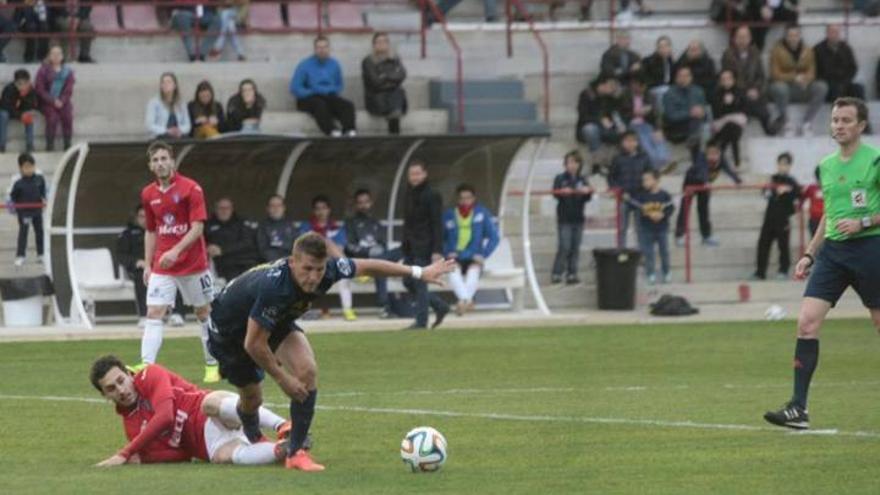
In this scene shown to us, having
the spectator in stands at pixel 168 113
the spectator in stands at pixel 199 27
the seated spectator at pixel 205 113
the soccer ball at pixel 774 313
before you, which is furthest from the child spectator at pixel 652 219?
the spectator in stands at pixel 199 27

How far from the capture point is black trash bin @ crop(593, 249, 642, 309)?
94.7 feet

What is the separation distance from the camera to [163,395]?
1306cm

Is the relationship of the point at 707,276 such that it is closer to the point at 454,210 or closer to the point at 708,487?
the point at 454,210

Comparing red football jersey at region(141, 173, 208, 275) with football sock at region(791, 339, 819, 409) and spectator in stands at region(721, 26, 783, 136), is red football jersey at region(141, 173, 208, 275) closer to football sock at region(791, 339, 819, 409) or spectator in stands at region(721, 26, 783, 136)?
football sock at region(791, 339, 819, 409)

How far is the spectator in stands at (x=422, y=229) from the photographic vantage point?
2553 centimetres

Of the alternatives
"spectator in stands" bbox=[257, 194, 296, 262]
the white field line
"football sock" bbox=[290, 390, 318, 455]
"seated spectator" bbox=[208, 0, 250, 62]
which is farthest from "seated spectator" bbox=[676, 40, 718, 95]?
"football sock" bbox=[290, 390, 318, 455]

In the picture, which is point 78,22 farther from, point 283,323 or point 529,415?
point 283,323

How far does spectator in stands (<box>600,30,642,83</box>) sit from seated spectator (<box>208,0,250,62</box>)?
586 cm

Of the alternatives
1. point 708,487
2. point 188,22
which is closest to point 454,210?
point 188,22

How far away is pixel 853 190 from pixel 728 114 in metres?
19.6

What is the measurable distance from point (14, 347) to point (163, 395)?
433 inches

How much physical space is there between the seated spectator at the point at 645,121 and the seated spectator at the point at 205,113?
21.8 feet

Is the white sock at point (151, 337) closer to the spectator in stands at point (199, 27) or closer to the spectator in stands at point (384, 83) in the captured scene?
the spectator in stands at point (384, 83)

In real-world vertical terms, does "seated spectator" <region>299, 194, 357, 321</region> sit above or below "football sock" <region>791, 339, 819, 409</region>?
below
